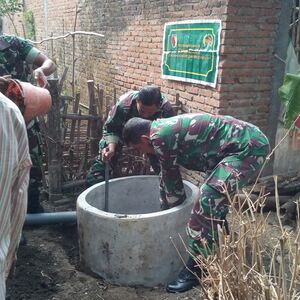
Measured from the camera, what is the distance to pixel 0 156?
1368 millimetres

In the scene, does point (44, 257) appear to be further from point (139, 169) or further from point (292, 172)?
point (292, 172)

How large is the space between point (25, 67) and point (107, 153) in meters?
1.10

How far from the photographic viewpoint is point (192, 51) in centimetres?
532

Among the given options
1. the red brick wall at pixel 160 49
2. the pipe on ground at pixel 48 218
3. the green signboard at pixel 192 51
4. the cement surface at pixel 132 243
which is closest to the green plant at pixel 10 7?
the red brick wall at pixel 160 49

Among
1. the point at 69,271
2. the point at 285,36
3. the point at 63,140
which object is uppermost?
the point at 285,36

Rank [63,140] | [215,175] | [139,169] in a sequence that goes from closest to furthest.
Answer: [215,175] → [63,140] → [139,169]

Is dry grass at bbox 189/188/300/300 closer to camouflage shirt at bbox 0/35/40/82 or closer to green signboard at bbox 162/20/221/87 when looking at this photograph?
camouflage shirt at bbox 0/35/40/82

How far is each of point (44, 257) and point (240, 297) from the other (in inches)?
89.9

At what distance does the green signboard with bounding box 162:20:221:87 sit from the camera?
16.0ft

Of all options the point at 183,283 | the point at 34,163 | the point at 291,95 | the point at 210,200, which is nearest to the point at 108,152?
the point at 34,163

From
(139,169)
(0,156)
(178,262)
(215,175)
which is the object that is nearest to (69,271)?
(178,262)

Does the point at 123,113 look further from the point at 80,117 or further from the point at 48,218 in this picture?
the point at 48,218

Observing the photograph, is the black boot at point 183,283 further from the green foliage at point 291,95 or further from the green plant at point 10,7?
the green plant at point 10,7

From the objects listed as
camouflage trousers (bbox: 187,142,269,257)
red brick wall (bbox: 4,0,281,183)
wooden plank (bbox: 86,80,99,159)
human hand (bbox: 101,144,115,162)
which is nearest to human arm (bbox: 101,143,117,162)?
human hand (bbox: 101,144,115,162)
